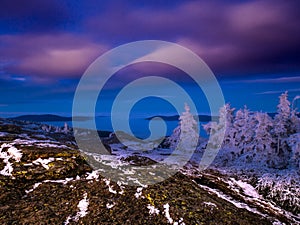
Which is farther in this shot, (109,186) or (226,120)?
(226,120)

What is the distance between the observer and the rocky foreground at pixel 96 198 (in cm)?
1077

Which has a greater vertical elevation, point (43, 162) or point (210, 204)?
point (43, 162)

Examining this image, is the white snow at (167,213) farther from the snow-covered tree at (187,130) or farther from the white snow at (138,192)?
the snow-covered tree at (187,130)

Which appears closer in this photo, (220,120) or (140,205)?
(140,205)

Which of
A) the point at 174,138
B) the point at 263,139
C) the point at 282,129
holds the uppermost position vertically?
the point at 282,129

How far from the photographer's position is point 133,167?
16.1m

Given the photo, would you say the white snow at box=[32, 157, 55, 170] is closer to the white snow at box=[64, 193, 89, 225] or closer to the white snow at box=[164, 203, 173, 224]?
the white snow at box=[64, 193, 89, 225]

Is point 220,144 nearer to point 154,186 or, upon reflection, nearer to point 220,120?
point 220,120

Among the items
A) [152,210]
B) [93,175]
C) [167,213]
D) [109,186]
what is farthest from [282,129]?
[93,175]

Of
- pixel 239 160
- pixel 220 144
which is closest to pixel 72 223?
pixel 239 160

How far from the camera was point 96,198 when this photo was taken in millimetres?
11914

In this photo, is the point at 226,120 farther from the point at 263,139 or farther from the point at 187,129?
the point at 187,129

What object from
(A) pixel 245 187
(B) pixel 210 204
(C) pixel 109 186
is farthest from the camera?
(A) pixel 245 187

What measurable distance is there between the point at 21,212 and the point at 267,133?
821 inches
